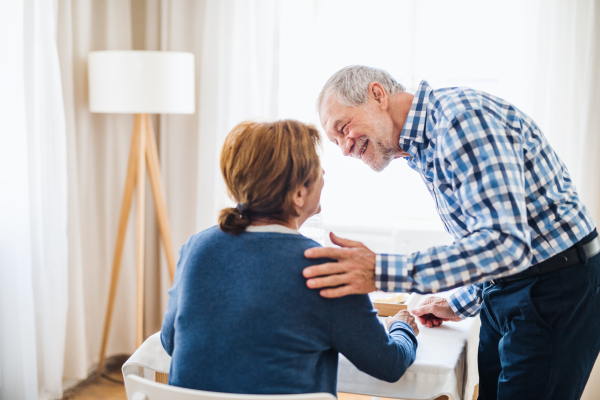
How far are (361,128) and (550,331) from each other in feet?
2.39

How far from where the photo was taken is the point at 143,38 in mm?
3357

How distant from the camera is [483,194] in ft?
3.92

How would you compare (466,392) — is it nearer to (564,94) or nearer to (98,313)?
(564,94)

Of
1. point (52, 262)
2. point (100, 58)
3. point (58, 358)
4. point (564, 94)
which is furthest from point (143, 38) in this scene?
point (564, 94)

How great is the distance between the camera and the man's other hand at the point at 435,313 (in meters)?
1.59

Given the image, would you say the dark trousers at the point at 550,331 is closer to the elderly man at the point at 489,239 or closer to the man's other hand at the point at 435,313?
the elderly man at the point at 489,239

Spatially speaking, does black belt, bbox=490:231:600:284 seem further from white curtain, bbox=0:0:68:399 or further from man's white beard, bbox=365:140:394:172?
white curtain, bbox=0:0:68:399

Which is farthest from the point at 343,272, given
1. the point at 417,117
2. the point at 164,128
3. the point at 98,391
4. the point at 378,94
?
the point at 164,128

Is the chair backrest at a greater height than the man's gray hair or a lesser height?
lesser

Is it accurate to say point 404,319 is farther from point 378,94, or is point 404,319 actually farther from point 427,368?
point 378,94

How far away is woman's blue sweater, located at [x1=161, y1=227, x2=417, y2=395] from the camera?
1.07m

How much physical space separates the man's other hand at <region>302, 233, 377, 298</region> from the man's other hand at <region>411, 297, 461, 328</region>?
1.52 feet

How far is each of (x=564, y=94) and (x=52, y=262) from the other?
2.63m

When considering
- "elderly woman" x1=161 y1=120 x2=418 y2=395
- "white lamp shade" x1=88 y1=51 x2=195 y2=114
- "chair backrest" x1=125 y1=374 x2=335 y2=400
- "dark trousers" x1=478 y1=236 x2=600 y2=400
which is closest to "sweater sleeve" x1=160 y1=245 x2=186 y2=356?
"elderly woman" x1=161 y1=120 x2=418 y2=395
